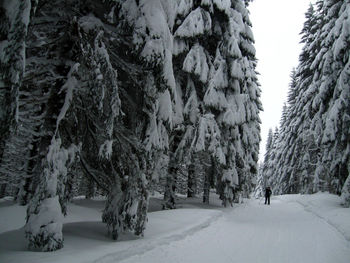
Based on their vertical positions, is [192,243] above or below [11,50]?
→ below

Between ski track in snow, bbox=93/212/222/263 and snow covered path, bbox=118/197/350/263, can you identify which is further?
snow covered path, bbox=118/197/350/263

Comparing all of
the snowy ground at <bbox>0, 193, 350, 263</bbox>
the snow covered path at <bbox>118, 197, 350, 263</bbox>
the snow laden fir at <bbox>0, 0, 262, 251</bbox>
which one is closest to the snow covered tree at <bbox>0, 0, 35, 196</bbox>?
the snow laden fir at <bbox>0, 0, 262, 251</bbox>

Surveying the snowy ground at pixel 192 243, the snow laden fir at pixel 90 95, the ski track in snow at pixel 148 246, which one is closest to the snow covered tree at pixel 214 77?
the snowy ground at pixel 192 243

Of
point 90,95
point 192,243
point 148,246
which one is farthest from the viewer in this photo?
point 192,243

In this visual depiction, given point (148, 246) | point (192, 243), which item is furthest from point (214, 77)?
point (148, 246)

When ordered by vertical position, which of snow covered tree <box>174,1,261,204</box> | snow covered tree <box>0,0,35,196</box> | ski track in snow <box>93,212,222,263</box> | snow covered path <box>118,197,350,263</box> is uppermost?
snow covered tree <box>174,1,261,204</box>

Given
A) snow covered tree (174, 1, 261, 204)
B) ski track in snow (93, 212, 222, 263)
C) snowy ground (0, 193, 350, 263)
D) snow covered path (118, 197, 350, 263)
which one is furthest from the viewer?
snow covered tree (174, 1, 261, 204)

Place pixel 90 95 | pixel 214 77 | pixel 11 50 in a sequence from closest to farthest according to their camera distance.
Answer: pixel 11 50
pixel 90 95
pixel 214 77

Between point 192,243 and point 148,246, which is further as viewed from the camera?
point 192,243

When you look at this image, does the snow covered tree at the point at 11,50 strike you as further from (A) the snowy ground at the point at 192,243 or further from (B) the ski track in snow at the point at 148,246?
(B) the ski track in snow at the point at 148,246

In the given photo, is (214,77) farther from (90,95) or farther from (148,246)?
(148,246)

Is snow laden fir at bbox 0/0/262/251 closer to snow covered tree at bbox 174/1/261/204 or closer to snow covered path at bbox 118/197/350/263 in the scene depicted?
snow covered path at bbox 118/197/350/263

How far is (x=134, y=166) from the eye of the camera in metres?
6.98

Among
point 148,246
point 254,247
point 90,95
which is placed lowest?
point 254,247
